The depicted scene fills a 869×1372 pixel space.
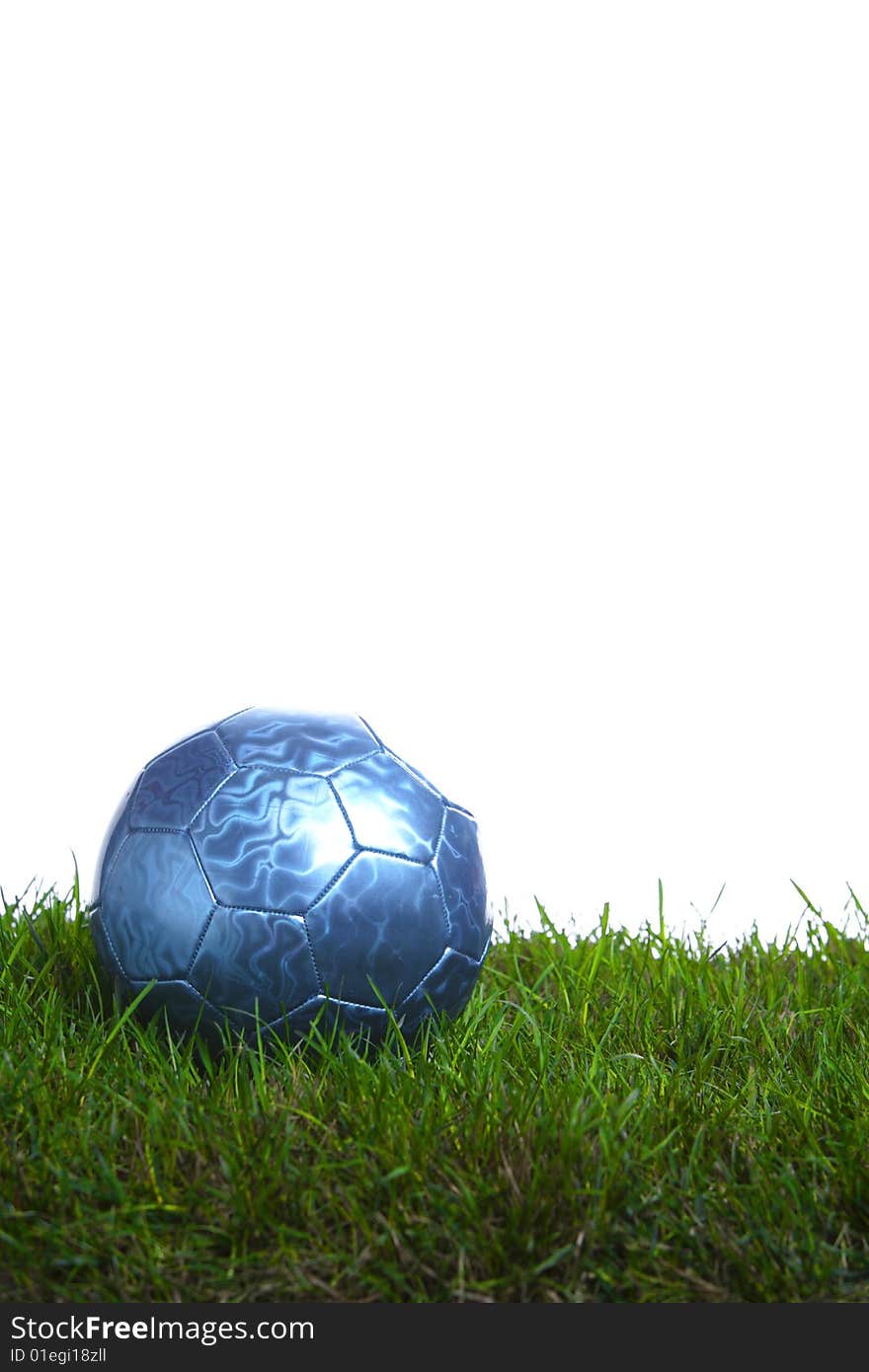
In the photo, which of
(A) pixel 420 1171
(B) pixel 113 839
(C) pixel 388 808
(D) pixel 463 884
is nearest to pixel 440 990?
(D) pixel 463 884

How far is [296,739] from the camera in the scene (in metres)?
3.82

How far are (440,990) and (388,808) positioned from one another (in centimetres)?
55

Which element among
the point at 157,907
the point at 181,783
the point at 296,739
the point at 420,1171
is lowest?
the point at 420,1171

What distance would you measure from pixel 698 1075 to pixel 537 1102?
823 millimetres

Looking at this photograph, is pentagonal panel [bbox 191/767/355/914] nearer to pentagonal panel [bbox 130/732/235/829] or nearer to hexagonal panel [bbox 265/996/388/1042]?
pentagonal panel [bbox 130/732/235/829]

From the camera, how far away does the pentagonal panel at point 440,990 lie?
3691 mm

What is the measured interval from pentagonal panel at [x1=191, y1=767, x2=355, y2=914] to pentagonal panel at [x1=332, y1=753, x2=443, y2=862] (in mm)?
55

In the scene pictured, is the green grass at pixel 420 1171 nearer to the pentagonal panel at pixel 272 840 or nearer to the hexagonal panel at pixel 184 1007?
the hexagonal panel at pixel 184 1007

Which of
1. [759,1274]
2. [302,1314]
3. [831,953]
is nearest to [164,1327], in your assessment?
[302,1314]

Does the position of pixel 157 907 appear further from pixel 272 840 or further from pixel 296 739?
pixel 296 739

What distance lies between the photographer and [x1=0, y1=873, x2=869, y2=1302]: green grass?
2797 millimetres

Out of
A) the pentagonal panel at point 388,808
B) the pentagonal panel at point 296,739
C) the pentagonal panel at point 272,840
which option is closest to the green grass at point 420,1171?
the pentagonal panel at point 272,840

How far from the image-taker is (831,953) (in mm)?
5379

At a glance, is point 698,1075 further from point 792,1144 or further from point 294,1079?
point 294,1079
